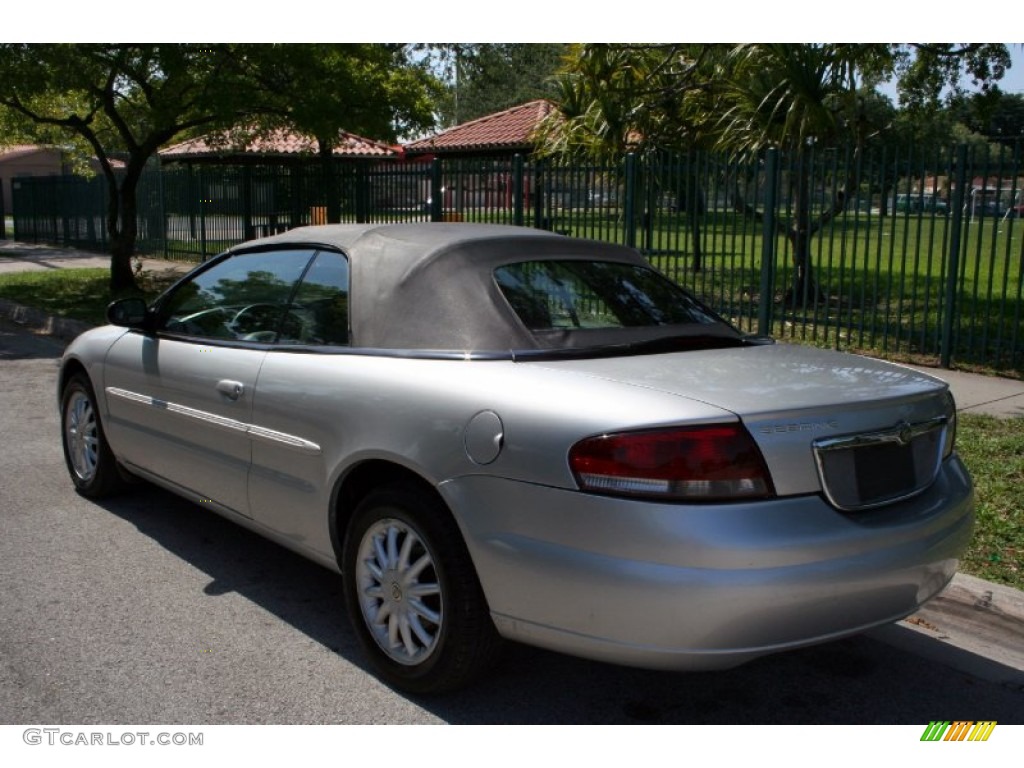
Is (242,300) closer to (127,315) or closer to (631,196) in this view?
(127,315)

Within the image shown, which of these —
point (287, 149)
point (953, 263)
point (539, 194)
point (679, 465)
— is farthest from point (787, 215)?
point (287, 149)

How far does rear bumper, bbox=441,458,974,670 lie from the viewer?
2.96m

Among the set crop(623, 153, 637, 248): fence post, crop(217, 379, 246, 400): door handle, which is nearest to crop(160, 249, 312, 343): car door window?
crop(217, 379, 246, 400): door handle

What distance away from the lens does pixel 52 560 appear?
16.3 feet

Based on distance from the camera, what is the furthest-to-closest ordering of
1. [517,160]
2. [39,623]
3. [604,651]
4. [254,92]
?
[254,92]
[517,160]
[39,623]
[604,651]

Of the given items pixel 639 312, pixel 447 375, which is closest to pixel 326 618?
pixel 447 375

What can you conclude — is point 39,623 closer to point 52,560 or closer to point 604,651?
point 52,560

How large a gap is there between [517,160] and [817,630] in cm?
1100

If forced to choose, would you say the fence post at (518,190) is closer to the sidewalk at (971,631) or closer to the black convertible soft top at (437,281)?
the black convertible soft top at (437,281)

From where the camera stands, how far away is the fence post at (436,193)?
14.8 meters

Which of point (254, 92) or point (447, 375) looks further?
point (254, 92)

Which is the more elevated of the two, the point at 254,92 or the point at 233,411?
the point at 254,92

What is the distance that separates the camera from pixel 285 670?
12.6 ft
